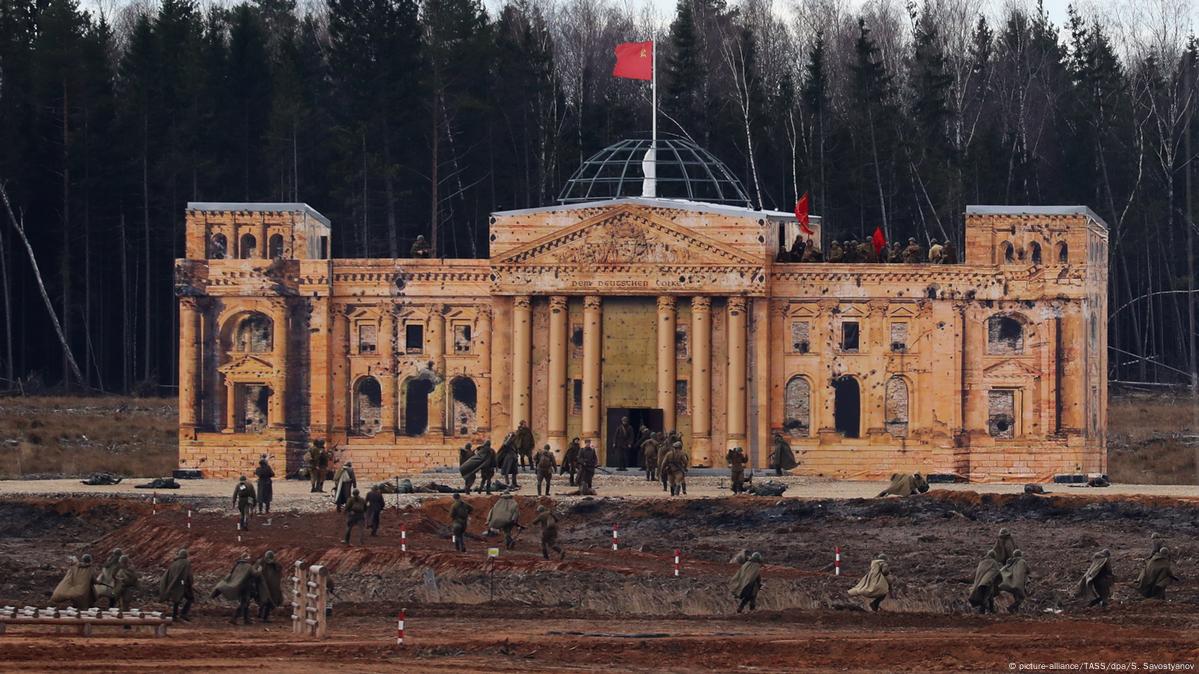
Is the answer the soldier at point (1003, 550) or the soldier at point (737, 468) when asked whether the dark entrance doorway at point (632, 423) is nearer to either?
the soldier at point (737, 468)

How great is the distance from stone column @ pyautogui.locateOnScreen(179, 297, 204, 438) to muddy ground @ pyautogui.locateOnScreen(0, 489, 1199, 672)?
11.5 m

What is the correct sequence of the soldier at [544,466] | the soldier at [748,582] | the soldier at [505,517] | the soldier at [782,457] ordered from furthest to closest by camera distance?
the soldier at [782,457] → the soldier at [544,466] → the soldier at [505,517] → the soldier at [748,582]

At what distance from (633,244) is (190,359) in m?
13.5

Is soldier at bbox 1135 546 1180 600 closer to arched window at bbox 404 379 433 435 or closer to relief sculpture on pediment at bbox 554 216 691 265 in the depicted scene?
relief sculpture on pediment at bbox 554 216 691 265

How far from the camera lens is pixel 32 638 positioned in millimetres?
43031

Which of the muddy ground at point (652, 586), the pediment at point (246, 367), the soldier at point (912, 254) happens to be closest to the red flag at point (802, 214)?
the soldier at point (912, 254)

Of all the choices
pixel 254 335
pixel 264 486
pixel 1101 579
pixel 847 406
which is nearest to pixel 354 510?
pixel 264 486

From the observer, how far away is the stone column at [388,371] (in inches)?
3017

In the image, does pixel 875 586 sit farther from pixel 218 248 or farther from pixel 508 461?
pixel 218 248

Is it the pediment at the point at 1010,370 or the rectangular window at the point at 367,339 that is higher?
the rectangular window at the point at 367,339

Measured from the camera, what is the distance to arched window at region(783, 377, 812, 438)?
75.1 meters

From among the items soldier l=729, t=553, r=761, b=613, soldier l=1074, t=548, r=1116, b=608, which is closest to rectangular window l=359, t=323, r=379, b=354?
soldier l=729, t=553, r=761, b=613

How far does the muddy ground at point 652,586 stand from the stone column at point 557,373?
10.2 metres

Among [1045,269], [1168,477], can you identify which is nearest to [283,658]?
[1045,269]
